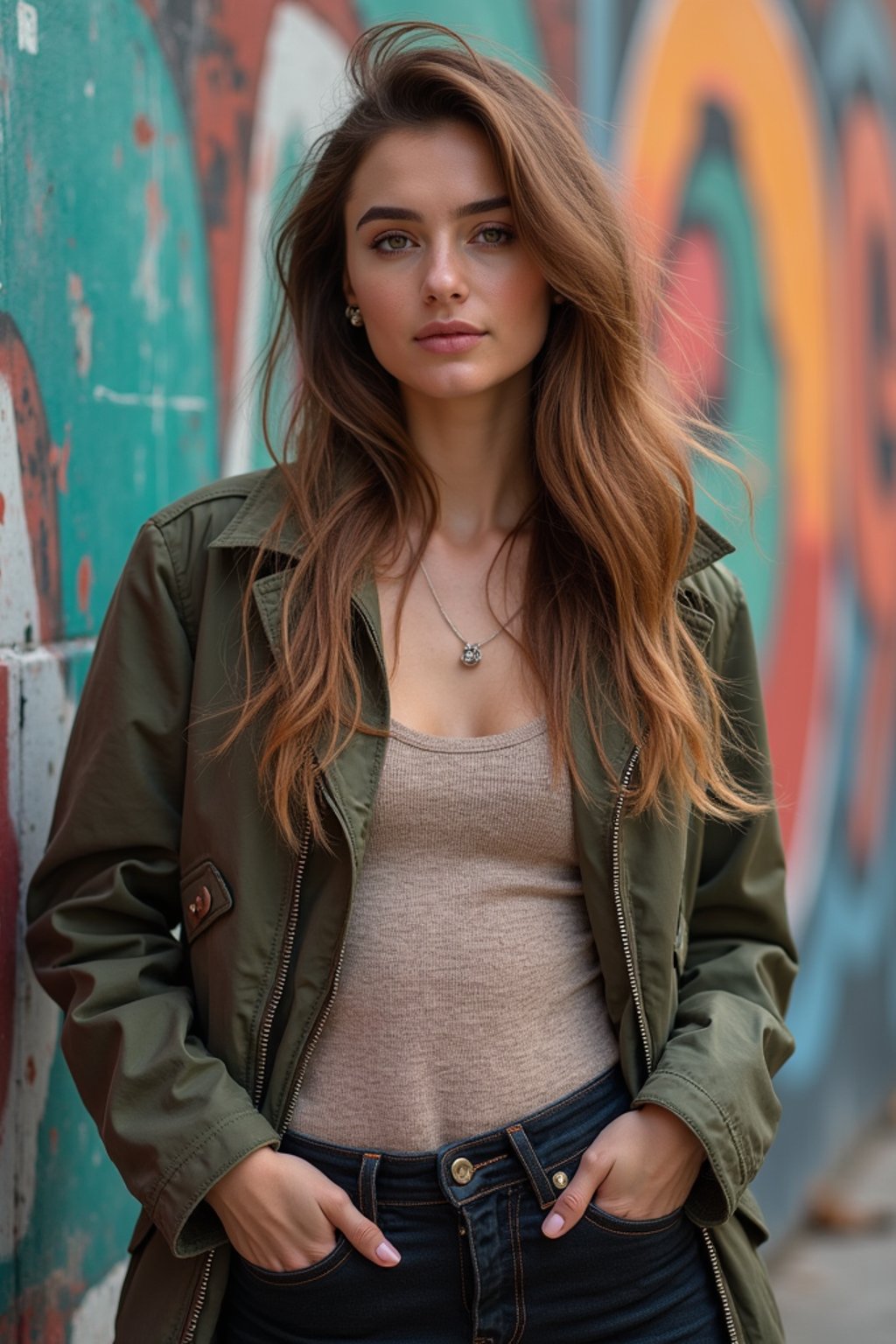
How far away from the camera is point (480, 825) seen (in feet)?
7.23

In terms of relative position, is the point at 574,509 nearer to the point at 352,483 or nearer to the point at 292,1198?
the point at 352,483

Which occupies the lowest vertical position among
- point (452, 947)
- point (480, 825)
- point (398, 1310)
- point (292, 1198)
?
point (398, 1310)

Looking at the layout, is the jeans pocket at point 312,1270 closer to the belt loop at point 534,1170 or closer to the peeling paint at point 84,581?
the belt loop at point 534,1170

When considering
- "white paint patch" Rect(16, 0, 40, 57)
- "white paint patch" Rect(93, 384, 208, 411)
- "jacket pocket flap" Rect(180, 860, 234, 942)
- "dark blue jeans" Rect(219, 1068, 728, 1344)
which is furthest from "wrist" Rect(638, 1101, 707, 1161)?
"white paint patch" Rect(16, 0, 40, 57)

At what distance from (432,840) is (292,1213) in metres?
0.49

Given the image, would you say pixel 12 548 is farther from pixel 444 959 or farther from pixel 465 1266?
pixel 465 1266

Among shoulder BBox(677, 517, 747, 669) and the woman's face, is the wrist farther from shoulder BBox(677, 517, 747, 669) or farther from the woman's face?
the woman's face

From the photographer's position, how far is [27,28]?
2.41 metres

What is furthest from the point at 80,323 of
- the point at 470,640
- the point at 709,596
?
the point at 709,596

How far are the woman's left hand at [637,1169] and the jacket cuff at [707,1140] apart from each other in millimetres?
19

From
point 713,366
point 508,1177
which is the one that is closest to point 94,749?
point 508,1177

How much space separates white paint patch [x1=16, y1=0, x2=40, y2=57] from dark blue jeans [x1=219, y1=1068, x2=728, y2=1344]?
5.08 feet

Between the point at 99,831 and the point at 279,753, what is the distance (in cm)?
26

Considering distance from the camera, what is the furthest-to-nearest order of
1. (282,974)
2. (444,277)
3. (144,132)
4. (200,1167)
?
(144,132) → (444,277) → (282,974) → (200,1167)
